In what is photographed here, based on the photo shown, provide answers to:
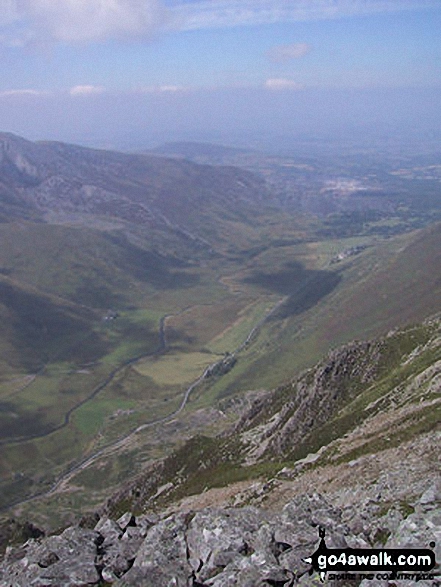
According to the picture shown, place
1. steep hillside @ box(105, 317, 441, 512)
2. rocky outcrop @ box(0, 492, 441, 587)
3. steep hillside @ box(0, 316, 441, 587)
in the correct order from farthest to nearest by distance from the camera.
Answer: steep hillside @ box(105, 317, 441, 512), steep hillside @ box(0, 316, 441, 587), rocky outcrop @ box(0, 492, 441, 587)

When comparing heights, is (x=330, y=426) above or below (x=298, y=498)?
below

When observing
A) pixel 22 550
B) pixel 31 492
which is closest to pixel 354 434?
pixel 22 550

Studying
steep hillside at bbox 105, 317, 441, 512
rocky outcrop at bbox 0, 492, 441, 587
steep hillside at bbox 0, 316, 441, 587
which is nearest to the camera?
A: rocky outcrop at bbox 0, 492, 441, 587

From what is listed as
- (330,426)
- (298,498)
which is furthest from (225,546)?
(330,426)

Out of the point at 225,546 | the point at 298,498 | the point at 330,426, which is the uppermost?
the point at 225,546

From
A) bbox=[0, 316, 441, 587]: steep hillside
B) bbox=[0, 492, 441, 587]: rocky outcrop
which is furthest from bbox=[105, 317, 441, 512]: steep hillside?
bbox=[0, 492, 441, 587]: rocky outcrop

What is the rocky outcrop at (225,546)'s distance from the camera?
1304 inches

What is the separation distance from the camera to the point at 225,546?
123 ft

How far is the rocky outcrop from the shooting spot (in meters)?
33.1

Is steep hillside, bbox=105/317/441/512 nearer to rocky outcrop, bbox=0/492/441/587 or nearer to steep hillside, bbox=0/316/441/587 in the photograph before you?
steep hillside, bbox=0/316/441/587

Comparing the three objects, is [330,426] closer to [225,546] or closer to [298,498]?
[298,498]

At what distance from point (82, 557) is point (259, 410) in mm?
99705

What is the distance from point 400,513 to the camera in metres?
36.7

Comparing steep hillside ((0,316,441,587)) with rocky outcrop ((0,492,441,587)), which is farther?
steep hillside ((0,316,441,587))
